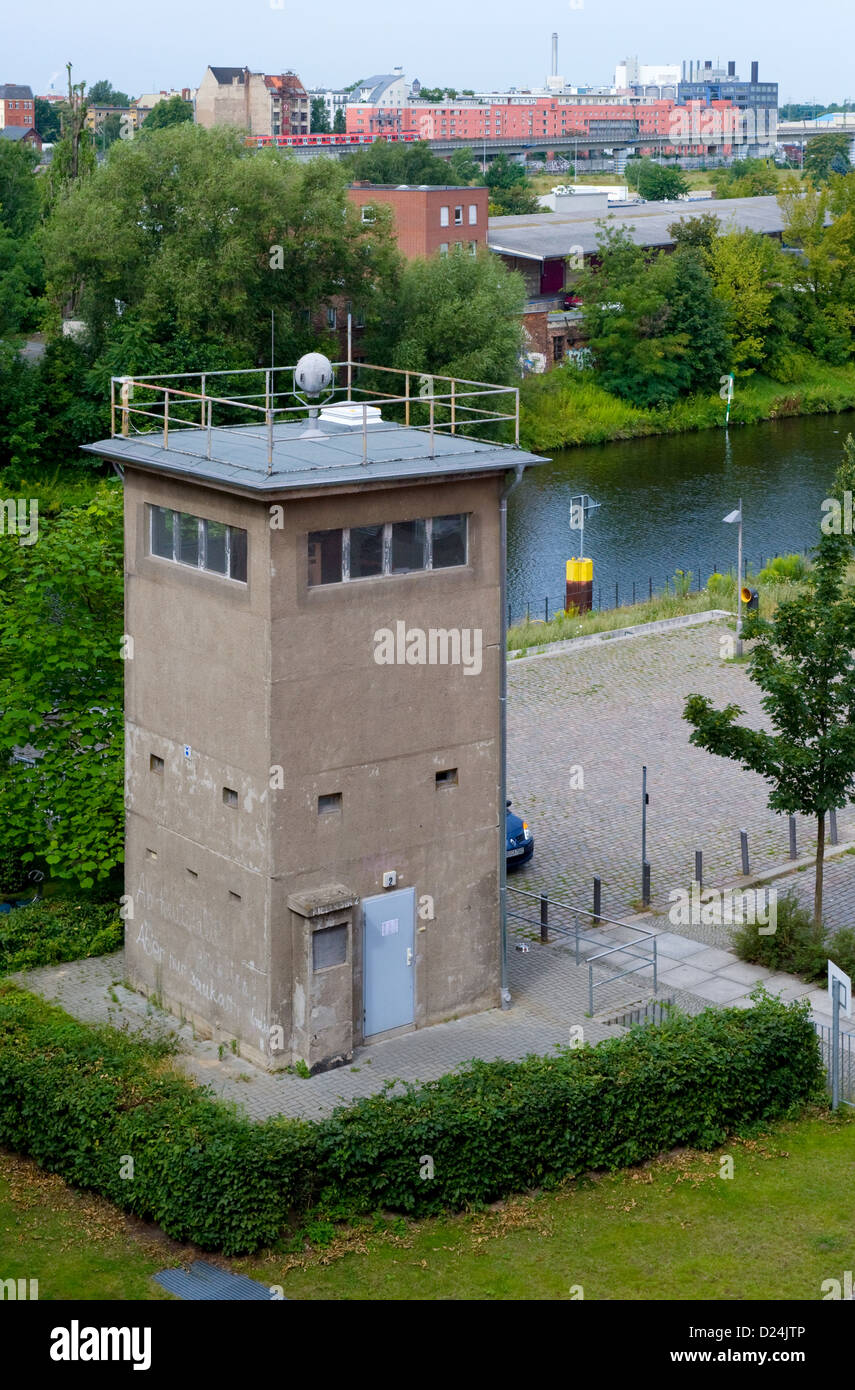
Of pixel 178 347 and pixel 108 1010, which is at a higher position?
pixel 178 347

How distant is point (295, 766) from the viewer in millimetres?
19969

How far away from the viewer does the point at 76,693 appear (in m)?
24.6

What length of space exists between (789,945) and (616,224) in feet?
261

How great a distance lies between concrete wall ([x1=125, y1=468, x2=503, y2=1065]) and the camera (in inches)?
782

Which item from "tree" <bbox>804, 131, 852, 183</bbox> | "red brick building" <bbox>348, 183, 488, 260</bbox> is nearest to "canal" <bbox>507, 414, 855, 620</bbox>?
"red brick building" <bbox>348, 183, 488, 260</bbox>

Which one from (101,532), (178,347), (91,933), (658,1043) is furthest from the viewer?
(178,347)

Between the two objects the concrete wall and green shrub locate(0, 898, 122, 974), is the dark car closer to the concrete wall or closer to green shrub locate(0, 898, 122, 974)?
the concrete wall

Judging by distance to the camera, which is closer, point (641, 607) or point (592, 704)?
point (592, 704)

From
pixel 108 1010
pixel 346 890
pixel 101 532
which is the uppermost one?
pixel 101 532

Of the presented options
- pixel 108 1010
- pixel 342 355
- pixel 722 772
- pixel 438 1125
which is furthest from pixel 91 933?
pixel 342 355

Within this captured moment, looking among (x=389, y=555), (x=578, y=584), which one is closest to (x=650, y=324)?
(x=578, y=584)

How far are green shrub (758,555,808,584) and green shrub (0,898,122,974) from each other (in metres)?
26.9

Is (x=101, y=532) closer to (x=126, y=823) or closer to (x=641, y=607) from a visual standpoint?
(x=126, y=823)

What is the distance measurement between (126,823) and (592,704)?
1596 centimetres
